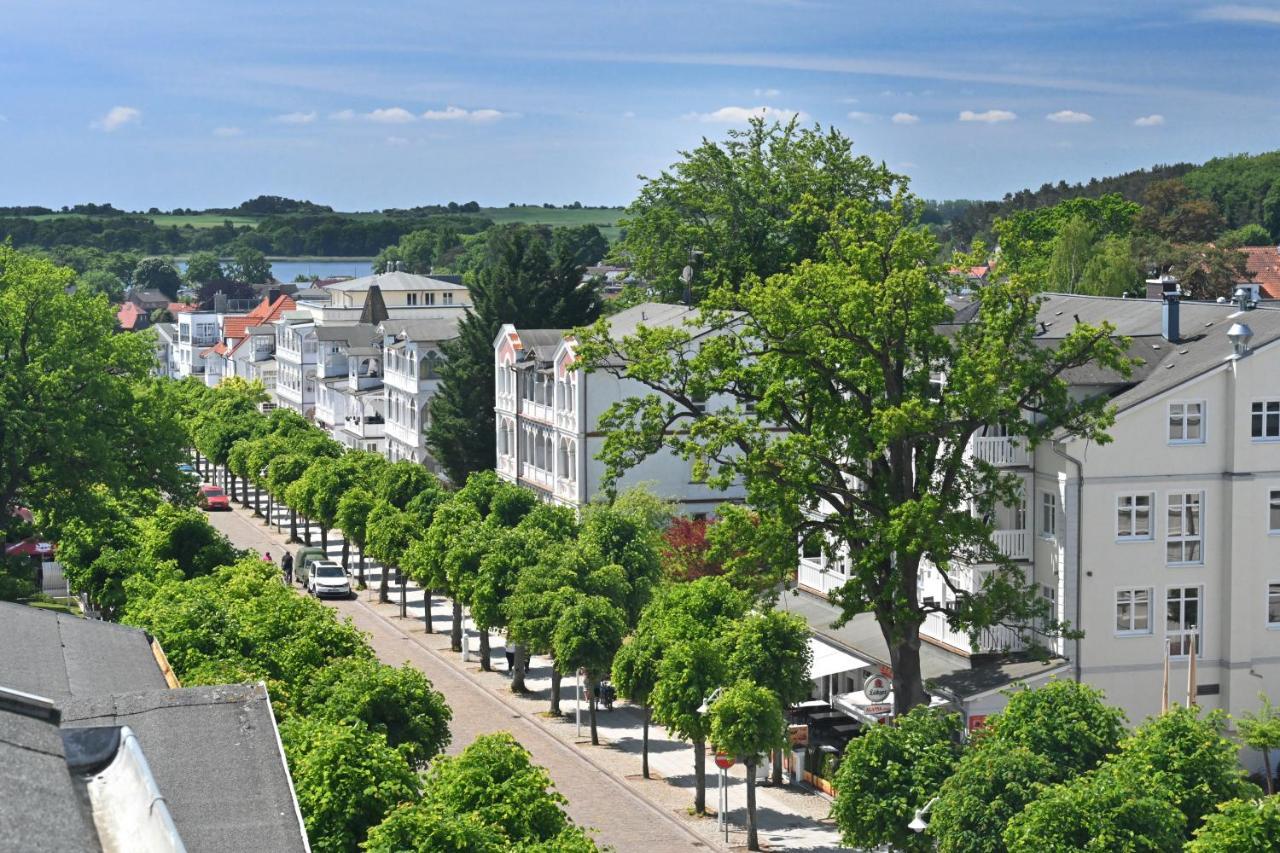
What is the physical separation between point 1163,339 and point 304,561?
4160cm

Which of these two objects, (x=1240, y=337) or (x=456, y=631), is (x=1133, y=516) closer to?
(x=1240, y=337)

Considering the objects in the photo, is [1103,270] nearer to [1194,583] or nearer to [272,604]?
[1194,583]

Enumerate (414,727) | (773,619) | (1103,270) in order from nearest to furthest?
(414,727) < (773,619) < (1103,270)

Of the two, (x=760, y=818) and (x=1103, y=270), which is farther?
(x=1103, y=270)

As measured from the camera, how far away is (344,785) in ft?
84.6

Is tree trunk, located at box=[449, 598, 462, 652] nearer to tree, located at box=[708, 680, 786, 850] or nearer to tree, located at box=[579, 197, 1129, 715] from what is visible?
tree, located at box=[579, 197, 1129, 715]

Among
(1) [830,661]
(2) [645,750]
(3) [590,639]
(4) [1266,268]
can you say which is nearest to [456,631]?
(3) [590,639]

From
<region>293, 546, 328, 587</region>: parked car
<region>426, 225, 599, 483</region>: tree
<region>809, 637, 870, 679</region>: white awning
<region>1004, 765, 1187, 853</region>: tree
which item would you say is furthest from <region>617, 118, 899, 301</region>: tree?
<region>1004, 765, 1187, 853</region>: tree

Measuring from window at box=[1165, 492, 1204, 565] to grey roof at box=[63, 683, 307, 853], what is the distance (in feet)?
99.5

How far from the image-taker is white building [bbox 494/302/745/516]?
6806 centimetres

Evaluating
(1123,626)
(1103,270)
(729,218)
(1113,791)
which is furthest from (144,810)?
(1103,270)

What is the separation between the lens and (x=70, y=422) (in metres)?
56.7

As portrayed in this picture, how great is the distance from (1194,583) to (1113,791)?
57.4 feet

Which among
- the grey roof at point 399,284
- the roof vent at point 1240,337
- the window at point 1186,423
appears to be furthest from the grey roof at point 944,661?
the grey roof at point 399,284
